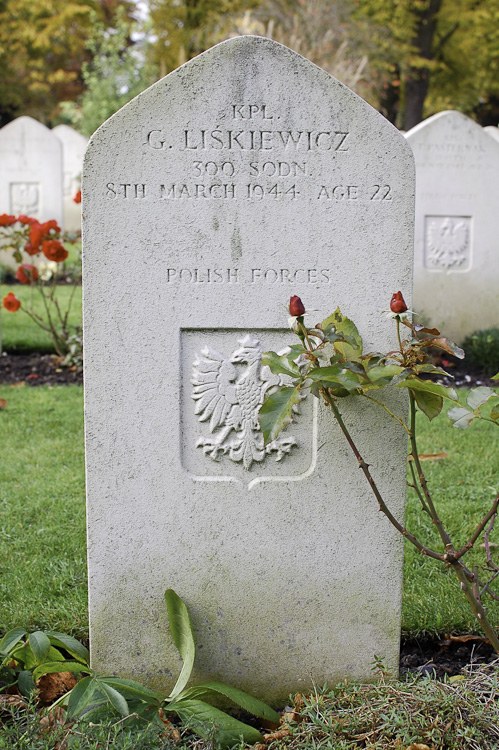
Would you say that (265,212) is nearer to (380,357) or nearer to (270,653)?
(380,357)

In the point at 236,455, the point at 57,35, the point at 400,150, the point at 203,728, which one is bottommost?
the point at 203,728

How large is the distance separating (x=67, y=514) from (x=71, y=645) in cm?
130

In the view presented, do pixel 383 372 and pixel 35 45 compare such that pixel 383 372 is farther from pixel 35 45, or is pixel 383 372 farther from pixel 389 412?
pixel 35 45

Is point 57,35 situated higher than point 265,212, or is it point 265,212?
point 57,35

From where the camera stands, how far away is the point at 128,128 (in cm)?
209

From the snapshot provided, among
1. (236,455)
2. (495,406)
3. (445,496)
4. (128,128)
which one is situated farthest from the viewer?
(445,496)

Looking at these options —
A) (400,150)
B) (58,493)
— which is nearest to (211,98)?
(400,150)

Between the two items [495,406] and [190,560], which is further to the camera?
[190,560]

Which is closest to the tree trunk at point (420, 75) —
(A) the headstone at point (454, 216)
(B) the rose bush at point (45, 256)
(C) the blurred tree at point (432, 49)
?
(C) the blurred tree at point (432, 49)

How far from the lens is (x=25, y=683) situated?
7.03ft

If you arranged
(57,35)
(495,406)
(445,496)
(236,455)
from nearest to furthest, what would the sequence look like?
(495,406), (236,455), (445,496), (57,35)

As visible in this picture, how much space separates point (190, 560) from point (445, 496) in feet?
6.11

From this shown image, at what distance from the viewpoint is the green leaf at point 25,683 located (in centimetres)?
213

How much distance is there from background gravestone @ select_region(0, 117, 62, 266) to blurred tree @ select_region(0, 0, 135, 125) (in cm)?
1282
